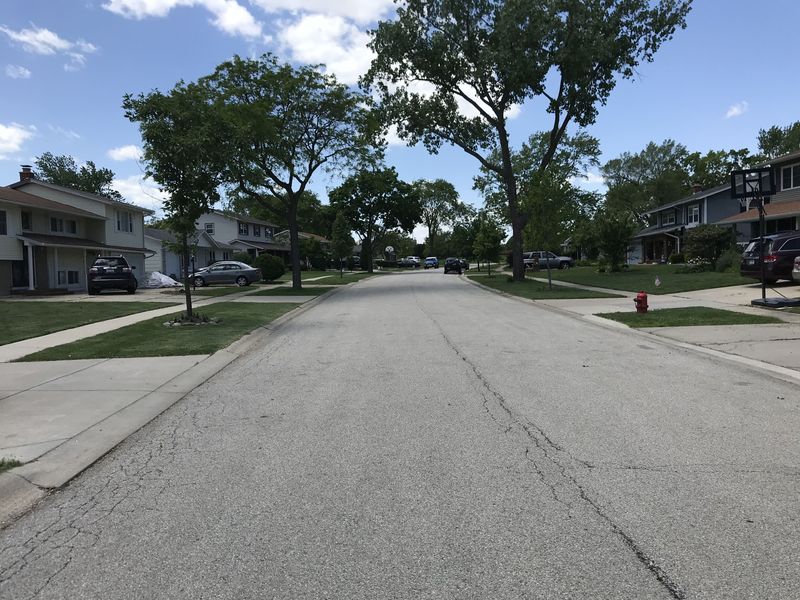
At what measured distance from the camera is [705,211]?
48594mm

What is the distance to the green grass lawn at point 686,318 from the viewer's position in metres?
13.9

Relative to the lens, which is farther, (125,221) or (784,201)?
(125,221)

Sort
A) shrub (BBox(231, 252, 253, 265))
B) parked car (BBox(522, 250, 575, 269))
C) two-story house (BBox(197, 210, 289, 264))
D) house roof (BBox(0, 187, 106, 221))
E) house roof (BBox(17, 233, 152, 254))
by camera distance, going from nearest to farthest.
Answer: house roof (BBox(0, 187, 106, 221)) → house roof (BBox(17, 233, 152, 254)) → parked car (BBox(522, 250, 575, 269)) → shrub (BBox(231, 252, 253, 265)) → two-story house (BBox(197, 210, 289, 264))

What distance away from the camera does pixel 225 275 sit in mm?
36406

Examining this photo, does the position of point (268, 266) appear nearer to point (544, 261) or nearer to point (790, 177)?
point (544, 261)

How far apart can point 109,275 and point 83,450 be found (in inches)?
1001

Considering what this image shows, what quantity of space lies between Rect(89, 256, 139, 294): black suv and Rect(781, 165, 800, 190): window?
35.3 m

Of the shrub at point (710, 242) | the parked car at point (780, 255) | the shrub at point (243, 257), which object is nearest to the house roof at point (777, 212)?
the shrub at point (710, 242)

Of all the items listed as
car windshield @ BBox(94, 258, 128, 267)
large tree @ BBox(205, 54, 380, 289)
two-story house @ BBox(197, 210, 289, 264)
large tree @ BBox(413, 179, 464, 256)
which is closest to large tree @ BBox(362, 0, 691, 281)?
large tree @ BBox(205, 54, 380, 289)

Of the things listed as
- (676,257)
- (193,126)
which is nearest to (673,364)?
(193,126)

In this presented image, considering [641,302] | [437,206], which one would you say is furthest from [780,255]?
[437,206]

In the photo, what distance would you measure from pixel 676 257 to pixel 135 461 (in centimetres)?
4469

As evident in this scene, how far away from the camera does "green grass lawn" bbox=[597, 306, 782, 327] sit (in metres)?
13.9

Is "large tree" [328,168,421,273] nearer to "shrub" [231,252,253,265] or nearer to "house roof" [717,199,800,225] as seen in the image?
"shrub" [231,252,253,265]
